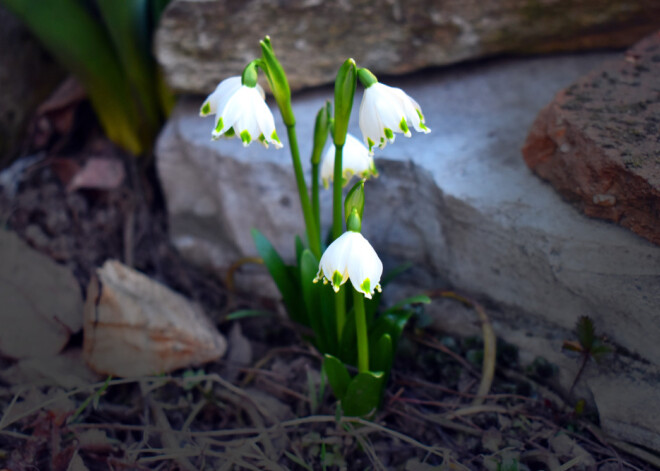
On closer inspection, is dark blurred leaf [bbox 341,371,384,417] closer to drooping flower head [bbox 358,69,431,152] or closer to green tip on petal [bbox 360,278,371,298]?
green tip on petal [bbox 360,278,371,298]

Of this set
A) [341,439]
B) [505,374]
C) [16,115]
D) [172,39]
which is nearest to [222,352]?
[341,439]

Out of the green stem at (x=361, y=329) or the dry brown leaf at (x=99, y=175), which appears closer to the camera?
the green stem at (x=361, y=329)

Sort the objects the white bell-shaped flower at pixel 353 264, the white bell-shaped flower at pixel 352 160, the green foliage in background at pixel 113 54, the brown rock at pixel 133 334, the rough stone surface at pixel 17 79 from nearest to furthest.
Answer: the white bell-shaped flower at pixel 353 264, the white bell-shaped flower at pixel 352 160, the brown rock at pixel 133 334, the green foliage in background at pixel 113 54, the rough stone surface at pixel 17 79

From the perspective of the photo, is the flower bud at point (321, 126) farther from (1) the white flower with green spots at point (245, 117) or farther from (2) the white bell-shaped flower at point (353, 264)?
(2) the white bell-shaped flower at point (353, 264)

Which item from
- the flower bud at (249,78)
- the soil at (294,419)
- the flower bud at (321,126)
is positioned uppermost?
the flower bud at (249,78)

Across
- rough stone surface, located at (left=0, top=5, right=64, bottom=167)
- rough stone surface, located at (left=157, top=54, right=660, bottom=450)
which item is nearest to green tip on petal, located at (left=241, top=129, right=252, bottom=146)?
rough stone surface, located at (left=157, top=54, right=660, bottom=450)

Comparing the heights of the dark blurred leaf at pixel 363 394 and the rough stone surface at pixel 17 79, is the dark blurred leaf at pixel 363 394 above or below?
below

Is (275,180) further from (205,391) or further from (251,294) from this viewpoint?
(205,391)

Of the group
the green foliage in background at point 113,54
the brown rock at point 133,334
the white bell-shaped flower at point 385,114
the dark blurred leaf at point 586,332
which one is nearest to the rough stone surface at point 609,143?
the dark blurred leaf at point 586,332

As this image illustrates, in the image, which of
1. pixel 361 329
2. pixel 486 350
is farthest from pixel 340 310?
pixel 486 350
